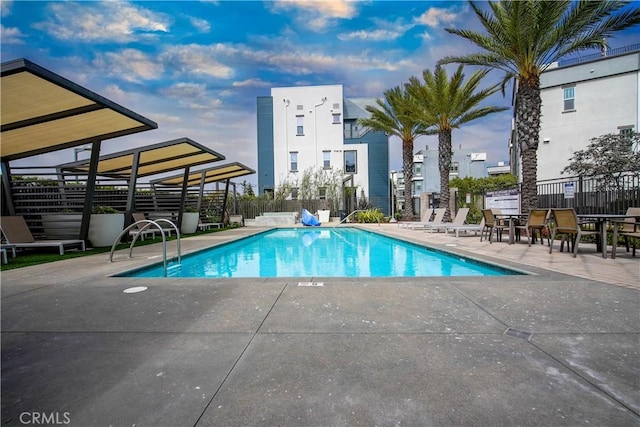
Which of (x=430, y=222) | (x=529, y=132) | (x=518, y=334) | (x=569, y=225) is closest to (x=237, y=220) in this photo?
(x=430, y=222)

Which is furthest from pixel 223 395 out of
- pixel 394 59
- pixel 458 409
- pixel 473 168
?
pixel 473 168

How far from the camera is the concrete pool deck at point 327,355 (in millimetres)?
1507

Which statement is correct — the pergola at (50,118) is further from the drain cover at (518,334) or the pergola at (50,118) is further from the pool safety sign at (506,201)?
the pool safety sign at (506,201)

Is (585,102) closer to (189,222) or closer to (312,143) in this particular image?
(312,143)

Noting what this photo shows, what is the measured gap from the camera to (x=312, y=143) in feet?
87.0

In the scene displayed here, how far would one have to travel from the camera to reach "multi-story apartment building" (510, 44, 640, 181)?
674 inches

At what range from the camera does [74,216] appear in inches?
330

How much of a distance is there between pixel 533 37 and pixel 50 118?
40.4 ft

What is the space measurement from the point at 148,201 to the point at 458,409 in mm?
14598

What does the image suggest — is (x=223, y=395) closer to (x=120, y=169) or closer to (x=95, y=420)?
(x=95, y=420)

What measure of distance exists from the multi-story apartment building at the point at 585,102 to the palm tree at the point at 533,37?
10168 millimetres

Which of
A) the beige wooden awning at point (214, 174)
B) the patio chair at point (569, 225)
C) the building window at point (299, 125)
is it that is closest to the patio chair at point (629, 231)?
the patio chair at point (569, 225)

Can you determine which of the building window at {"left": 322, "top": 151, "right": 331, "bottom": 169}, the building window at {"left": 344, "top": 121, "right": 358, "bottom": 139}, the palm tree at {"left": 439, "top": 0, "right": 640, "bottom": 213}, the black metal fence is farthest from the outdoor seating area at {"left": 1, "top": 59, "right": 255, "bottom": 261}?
the building window at {"left": 344, "top": 121, "right": 358, "bottom": 139}

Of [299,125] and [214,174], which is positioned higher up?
[299,125]
